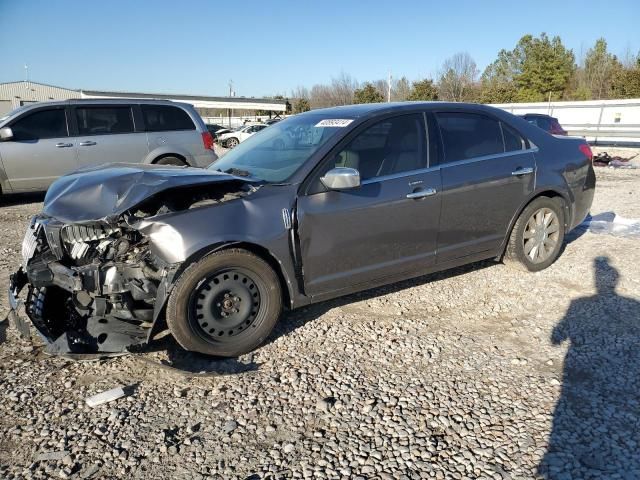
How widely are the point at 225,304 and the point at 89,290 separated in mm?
876

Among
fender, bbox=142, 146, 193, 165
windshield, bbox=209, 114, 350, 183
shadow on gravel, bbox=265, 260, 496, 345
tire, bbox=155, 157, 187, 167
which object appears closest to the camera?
windshield, bbox=209, 114, 350, 183

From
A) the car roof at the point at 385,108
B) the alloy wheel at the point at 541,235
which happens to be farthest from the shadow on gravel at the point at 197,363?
the alloy wheel at the point at 541,235

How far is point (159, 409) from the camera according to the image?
275 centimetres

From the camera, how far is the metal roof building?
119 feet

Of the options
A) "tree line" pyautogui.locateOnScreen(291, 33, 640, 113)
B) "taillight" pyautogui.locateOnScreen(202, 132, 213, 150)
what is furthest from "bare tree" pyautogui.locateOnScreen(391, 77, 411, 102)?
"taillight" pyautogui.locateOnScreen(202, 132, 213, 150)

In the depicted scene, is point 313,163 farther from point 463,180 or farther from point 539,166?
point 539,166

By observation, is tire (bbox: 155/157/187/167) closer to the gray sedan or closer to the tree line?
the gray sedan

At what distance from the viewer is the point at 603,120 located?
2372 cm

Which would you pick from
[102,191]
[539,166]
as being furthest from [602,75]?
[102,191]

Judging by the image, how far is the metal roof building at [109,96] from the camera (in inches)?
1426

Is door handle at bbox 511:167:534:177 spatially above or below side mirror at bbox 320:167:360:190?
below

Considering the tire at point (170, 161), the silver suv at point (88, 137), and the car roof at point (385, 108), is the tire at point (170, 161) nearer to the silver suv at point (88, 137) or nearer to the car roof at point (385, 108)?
the silver suv at point (88, 137)

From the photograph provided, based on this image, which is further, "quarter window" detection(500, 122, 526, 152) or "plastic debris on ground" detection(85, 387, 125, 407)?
"quarter window" detection(500, 122, 526, 152)

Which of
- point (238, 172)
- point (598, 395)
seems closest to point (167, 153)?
point (238, 172)
